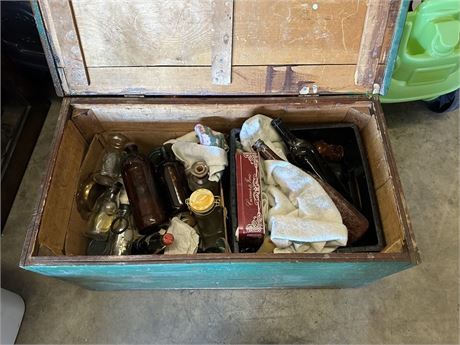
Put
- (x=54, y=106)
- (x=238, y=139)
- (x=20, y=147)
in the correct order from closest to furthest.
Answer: (x=238, y=139)
(x=20, y=147)
(x=54, y=106)

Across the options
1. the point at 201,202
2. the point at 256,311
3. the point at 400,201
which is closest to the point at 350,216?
the point at 400,201

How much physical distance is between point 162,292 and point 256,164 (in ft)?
1.87

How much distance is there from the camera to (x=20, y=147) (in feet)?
4.90

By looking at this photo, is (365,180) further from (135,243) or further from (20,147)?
(20,147)

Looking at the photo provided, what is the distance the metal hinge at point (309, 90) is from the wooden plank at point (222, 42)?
0.64 ft

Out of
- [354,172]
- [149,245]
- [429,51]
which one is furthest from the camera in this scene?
[429,51]

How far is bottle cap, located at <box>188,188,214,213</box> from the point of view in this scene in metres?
0.97

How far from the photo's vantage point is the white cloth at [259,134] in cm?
108

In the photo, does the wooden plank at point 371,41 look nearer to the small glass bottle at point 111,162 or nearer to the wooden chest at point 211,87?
the wooden chest at point 211,87

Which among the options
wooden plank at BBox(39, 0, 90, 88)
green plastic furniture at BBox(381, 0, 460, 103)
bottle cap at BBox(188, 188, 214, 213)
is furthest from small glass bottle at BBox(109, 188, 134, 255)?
green plastic furniture at BBox(381, 0, 460, 103)

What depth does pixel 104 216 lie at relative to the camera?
1118 mm

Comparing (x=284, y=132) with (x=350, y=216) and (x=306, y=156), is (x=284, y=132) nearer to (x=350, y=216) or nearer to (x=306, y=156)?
(x=306, y=156)

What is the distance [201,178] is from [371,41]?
550mm

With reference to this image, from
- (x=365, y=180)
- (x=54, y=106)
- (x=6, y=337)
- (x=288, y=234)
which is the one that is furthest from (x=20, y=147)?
(x=365, y=180)
